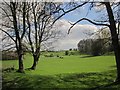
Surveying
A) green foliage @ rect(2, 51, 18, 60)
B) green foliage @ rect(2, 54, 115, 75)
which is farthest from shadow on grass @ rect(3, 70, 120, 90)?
green foliage @ rect(2, 51, 18, 60)

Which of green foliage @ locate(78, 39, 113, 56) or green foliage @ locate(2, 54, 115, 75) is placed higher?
green foliage @ locate(78, 39, 113, 56)

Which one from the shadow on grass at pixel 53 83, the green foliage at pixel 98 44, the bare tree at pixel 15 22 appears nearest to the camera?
the shadow on grass at pixel 53 83

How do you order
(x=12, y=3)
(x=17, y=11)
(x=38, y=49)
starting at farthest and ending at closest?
(x=38, y=49) < (x=17, y=11) < (x=12, y=3)

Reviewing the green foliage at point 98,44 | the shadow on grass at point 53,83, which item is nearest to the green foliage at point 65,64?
the green foliage at point 98,44

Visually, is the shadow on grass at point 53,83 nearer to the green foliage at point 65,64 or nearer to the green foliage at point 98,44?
the green foliage at point 98,44

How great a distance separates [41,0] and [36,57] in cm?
622

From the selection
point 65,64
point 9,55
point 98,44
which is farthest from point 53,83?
point 65,64

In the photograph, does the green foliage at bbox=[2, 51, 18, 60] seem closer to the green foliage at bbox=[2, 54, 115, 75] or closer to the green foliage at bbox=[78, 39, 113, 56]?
the green foliage at bbox=[2, 54, 115, 75]

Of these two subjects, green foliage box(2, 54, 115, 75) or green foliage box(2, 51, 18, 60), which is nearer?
green foliage box(2, 54, 115, 75)

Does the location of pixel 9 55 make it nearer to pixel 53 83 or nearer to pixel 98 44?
pixel 98 44

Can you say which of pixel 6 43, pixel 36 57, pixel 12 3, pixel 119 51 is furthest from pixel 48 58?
pixel 119 51

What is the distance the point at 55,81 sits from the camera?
1564cm

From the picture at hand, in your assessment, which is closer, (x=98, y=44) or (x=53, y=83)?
(x=53, y=83)

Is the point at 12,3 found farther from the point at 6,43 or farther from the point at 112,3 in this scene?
the point at 112,3
